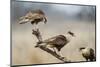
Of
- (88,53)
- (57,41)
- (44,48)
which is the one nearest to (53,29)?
(57,41)

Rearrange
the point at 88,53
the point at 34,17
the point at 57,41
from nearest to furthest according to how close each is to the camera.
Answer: the point at 34,17 → the point at 57,41 → the point at 88,53

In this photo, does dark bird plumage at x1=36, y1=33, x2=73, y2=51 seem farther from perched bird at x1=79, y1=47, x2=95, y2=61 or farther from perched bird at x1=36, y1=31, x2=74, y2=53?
perched bird at x1=79, y1=47, x2=95, y2=61

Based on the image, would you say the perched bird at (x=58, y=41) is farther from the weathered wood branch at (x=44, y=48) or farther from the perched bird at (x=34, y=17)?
the perched bird at (x=34, y=17)

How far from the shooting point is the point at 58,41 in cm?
266

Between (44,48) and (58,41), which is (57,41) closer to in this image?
(58,41)

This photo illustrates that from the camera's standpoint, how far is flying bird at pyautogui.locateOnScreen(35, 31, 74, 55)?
2.62 metres

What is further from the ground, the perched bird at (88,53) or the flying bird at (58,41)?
the flying bird at (58,41)

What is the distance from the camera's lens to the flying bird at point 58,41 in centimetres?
262

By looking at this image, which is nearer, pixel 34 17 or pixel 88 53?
pixel 34 17

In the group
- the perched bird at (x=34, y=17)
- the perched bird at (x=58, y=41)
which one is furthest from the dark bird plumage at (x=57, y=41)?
the perched bird at (x=34, y=17)

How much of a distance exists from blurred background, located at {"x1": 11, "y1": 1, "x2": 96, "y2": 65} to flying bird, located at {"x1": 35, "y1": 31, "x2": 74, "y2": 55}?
0.15ft

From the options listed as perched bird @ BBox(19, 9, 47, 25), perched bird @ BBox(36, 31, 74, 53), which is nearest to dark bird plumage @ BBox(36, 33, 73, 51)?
perched bird @ BBox(36, 31, 74, 53)

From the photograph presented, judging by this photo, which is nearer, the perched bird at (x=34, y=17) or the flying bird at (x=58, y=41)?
the perched bird at (x=34, y=17)
